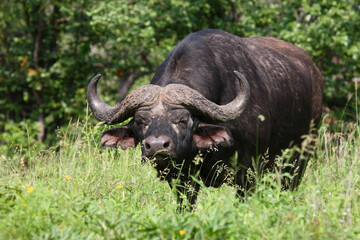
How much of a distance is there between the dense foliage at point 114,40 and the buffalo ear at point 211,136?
5.51 meters

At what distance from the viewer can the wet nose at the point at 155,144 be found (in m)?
4.53

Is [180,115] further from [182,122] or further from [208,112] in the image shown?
[208,112]

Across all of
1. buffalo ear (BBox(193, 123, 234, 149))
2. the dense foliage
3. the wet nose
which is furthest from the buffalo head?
the dense foliage

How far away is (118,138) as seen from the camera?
5539 mm

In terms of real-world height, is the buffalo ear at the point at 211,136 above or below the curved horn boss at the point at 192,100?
below

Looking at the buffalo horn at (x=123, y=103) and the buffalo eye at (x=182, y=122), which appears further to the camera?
the buffalo horn at (x=123, y=103)

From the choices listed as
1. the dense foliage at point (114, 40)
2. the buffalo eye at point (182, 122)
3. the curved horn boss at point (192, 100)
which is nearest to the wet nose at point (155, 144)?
the buffalo eye at point (182, 122)

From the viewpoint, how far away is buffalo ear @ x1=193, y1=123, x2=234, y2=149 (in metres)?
5.09

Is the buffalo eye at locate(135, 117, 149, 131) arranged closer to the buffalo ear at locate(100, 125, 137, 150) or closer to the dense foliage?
the buffalo ear at locate(100, 125, 137, 150)

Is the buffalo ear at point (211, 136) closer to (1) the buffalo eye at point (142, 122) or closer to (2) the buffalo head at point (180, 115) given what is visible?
(2) the buffalo head at point (180, 115)

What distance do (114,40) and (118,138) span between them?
8.53m

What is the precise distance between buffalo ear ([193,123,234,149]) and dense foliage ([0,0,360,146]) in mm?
5508

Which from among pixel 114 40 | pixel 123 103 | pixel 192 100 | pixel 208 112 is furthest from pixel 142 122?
pixel 114 40

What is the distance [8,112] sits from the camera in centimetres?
1505
